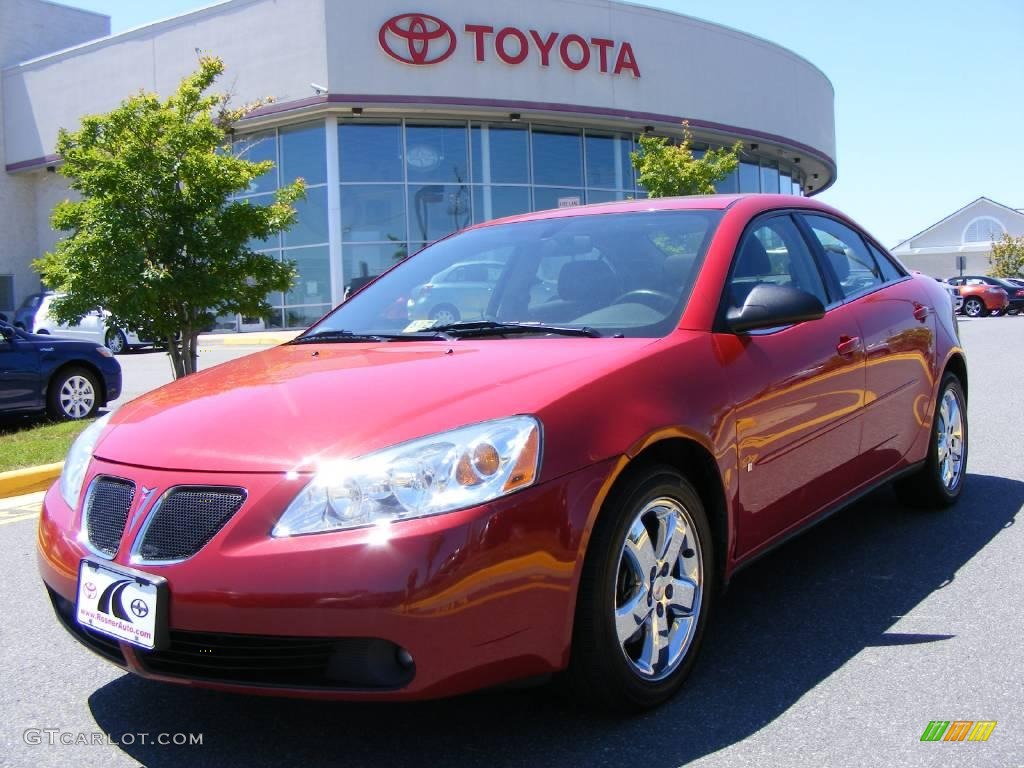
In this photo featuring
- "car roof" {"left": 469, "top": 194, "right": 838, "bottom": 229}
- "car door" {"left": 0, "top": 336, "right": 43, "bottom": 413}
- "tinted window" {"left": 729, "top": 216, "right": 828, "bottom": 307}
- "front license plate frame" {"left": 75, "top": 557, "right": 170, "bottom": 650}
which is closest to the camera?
"front license plate frame" {"left": 75, "top": 557, "right": 170, "bottom": 650}

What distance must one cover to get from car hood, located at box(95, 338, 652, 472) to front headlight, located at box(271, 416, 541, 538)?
5 centimetres

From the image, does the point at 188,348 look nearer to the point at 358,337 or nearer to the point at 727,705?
the point at 358,337

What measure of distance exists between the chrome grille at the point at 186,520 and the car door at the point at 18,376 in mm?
8133

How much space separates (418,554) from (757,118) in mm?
31074

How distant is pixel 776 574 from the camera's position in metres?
4.24

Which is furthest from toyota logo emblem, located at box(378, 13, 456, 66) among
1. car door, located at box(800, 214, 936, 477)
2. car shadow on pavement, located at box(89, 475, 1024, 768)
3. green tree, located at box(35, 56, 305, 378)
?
car shadow on pavement, located at box(89, 475, 1024, 768)

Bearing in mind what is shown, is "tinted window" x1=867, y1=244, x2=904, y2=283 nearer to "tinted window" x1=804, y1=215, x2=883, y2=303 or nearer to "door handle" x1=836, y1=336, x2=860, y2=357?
"tinted window" x1=804, y1=215, x2=883, y2=303

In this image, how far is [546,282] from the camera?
152 inches

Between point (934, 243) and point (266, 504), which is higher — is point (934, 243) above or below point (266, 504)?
above

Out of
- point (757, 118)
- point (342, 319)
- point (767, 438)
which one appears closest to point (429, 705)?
point (767, 438)

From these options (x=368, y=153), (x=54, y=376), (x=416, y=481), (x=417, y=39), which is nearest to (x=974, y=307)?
(x=417, y=39)

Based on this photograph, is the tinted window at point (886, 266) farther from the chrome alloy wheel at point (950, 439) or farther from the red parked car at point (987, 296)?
the red parked car at point (987, 296)

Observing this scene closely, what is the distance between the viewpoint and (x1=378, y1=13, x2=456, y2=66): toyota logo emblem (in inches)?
975

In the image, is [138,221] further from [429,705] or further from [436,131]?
[436,131]
